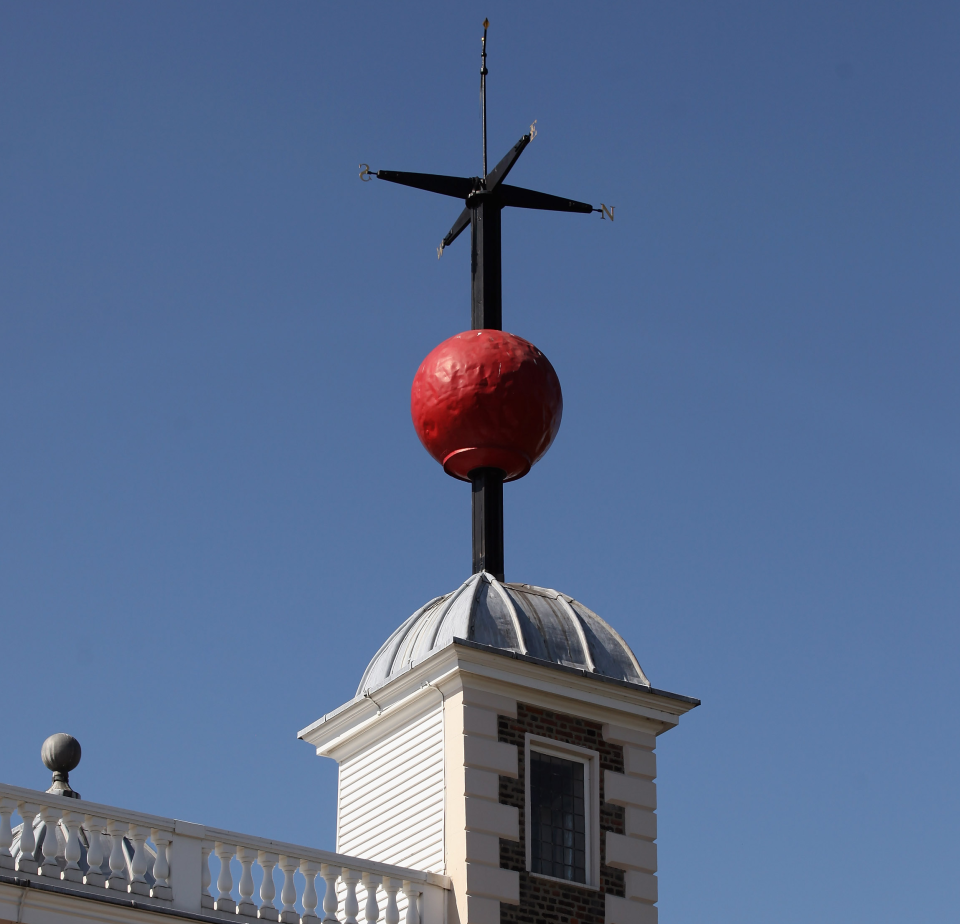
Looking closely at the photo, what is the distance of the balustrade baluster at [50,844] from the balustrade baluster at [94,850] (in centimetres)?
25

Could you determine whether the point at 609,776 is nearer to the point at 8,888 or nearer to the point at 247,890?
the point at 247,890

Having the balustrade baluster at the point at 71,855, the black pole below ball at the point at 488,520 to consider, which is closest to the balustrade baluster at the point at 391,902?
the balustrade baluster at the point at 71,855

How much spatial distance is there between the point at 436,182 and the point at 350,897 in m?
9.11

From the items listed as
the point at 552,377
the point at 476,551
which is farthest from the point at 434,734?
the point at 552,377

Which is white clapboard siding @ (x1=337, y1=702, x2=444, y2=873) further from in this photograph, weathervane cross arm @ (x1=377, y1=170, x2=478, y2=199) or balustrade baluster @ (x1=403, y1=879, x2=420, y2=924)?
weathervane cross arm @ (x1=377, y1=170, x2=478, y2=199)

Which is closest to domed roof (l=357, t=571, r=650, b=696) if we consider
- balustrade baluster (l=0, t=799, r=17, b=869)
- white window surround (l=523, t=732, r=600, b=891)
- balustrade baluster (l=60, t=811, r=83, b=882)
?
white window surround (l=523, t=732, r=600, b=891)

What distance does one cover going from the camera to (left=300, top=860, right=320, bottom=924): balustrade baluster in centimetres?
1638

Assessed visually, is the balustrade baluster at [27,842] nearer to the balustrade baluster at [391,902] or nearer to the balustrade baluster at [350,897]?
the balustrade baluster at [350,897]

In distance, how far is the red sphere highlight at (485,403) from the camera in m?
19.9

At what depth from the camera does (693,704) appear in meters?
19.1

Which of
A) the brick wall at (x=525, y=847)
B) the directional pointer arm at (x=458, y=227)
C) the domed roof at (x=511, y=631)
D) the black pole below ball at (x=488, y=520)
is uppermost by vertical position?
the directional pointer arm at (x=458, y=227)

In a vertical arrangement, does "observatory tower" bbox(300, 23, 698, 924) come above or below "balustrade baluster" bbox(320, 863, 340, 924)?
above

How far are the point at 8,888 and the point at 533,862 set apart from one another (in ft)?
18.0

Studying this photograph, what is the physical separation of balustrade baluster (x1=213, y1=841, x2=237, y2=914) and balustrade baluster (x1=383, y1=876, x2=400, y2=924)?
5.60 ft
